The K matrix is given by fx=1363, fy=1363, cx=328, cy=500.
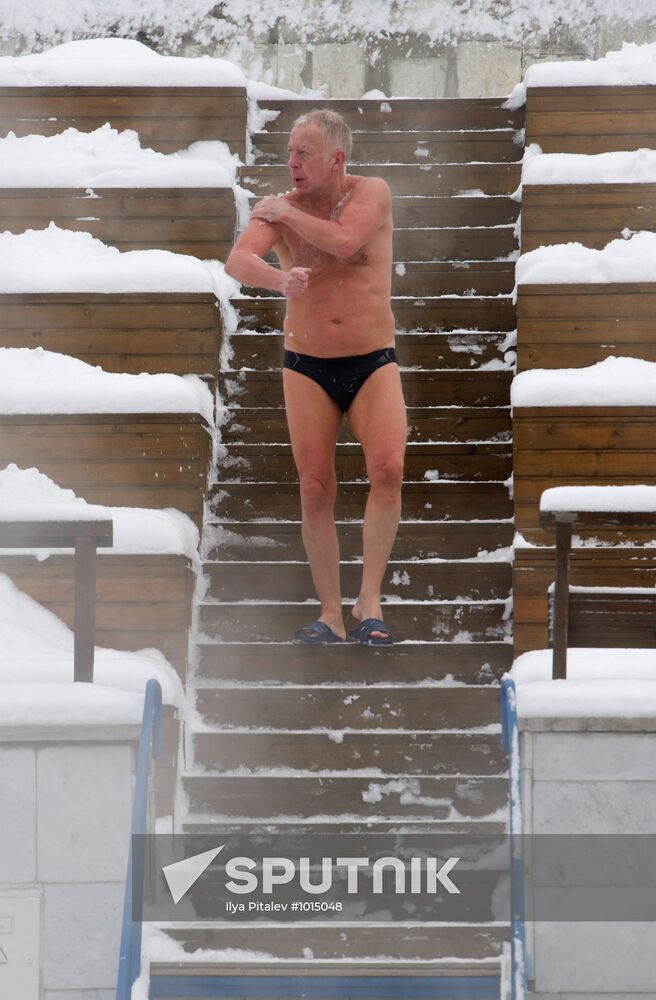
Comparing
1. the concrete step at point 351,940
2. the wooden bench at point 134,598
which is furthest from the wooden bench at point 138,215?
the concrete step at point 351,940

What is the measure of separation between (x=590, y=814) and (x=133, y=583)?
7.52 ft

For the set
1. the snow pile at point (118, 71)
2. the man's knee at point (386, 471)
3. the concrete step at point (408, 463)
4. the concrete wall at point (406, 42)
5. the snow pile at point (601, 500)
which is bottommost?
the concrete step at point (408, 463)

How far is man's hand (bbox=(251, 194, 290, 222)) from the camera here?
5.12m

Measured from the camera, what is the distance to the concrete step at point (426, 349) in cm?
686

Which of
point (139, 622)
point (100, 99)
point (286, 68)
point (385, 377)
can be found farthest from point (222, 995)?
point (286, 68)

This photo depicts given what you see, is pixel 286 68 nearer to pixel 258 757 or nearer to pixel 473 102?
pixel 473 102

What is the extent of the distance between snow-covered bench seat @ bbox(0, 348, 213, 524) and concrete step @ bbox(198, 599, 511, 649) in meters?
0.50

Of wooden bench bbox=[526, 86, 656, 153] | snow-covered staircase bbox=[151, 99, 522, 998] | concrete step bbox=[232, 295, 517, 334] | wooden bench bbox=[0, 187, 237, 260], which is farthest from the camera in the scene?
wooden bench bbox=[526, 86, 656, 153]

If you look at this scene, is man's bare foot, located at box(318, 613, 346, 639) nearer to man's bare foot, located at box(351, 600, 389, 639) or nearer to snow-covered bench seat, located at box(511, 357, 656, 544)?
man's bare foot, located at box(351, 600, 389, 639)

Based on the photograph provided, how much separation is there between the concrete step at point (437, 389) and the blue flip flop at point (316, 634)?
174 centimetres

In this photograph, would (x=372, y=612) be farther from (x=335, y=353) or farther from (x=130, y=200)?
(x=130, y=200)

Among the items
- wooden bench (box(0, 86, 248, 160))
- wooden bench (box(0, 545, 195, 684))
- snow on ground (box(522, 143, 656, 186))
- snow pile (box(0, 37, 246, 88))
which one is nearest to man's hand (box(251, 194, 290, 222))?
wooden bench (box(0, 545, 195, 684))

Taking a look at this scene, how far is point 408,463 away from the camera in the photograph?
20.9ft

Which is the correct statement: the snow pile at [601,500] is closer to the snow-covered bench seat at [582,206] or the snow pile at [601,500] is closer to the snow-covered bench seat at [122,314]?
the snow-covered bench seat at [122,314]
